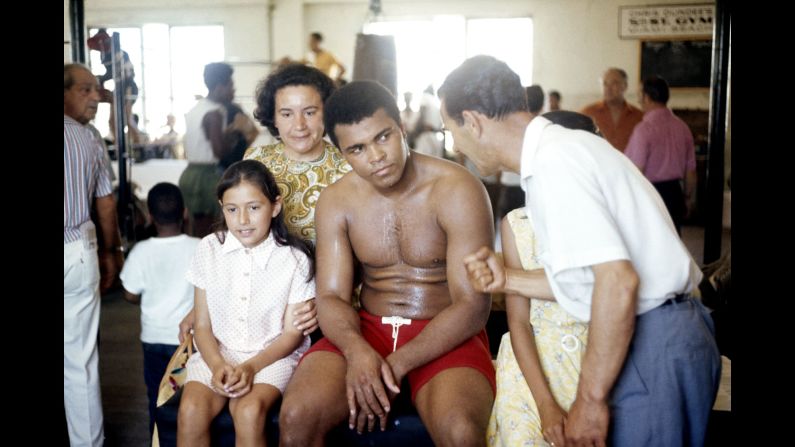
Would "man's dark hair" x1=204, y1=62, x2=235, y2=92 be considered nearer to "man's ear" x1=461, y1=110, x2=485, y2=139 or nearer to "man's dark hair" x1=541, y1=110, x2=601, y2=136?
"man's dark hair" x1=541, y1=110, x2=601, y2=136

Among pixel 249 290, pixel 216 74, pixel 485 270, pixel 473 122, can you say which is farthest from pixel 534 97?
pixel 485 270

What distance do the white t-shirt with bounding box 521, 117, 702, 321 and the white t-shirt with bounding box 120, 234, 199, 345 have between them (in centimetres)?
179

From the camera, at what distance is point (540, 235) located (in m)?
1.74

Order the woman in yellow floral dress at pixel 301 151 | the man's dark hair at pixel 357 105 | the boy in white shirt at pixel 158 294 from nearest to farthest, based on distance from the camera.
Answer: the man's dark hair at pixel 357 105 < the woman in yellow floral dress at pixel 301 151 < the boy in white shirt at pixel 158 294

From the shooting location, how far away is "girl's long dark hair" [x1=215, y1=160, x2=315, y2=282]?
2.36 meters

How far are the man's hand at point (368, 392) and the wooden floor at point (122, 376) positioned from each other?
5.11ft

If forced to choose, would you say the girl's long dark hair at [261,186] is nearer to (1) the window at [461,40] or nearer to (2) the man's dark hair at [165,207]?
(2) the man's dark hair at [165,207]

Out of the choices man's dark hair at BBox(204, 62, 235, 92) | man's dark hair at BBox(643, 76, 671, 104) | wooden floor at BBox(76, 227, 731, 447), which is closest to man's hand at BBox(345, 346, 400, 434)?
wooden floor at BBox(76, 227, 731, 447)

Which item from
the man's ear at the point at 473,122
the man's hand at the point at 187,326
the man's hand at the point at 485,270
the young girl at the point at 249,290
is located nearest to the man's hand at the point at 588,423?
the man's hand at the point at 485,270

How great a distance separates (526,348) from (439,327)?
13.0 inches

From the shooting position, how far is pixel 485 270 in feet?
5.78

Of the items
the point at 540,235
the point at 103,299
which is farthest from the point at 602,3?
the point at 540,235

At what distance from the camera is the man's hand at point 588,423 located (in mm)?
1641
